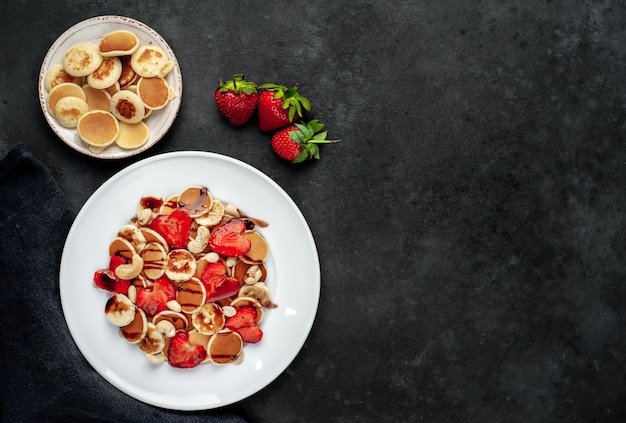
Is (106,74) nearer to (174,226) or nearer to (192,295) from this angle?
(174,226)

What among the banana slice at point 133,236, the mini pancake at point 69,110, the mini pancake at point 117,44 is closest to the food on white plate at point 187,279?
the banana slice at point 133,236

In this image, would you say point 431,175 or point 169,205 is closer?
point 169,205

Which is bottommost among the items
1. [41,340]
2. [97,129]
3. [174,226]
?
[41,340]

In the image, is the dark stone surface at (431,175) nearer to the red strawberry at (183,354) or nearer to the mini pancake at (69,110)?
the mini pancake at (69,110)

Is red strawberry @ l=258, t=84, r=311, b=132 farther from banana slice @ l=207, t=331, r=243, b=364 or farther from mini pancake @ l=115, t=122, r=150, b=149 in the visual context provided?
banana slice @ l=207, t=331, r=243, b=364

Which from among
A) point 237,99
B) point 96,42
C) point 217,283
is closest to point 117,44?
point 96,42

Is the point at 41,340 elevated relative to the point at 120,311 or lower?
lower
